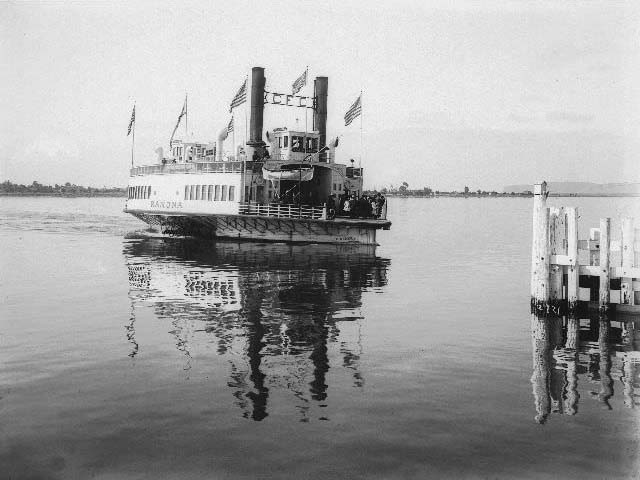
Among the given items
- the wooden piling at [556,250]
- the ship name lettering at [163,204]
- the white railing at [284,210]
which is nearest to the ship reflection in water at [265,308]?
the white railing at [284,210]

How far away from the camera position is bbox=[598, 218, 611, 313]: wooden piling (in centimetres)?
1596

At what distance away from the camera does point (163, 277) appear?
25.7 metres

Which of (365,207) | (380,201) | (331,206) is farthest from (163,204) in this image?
(380,201)

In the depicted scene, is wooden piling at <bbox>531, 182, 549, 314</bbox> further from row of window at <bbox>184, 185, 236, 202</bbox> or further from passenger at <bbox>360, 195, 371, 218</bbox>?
row of window at <bbox>184, 185, 236, 202</bbox>

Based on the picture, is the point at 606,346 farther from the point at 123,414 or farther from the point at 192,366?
the point at 123,414

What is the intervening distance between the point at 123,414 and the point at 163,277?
16654mm

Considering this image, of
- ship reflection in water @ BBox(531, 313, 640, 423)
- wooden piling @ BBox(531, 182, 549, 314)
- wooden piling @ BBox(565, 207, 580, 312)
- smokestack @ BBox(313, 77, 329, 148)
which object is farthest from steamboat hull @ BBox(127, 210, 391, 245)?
ship reflection in water @ BBox(531, 313, 640, 423)

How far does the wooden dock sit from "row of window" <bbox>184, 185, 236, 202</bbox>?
1172 inches

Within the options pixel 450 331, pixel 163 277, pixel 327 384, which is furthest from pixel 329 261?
pixel 327 384

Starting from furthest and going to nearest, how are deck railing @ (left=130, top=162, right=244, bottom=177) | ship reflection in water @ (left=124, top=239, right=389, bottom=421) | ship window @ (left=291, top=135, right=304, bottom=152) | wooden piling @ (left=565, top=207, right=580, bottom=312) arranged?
1. deck railing @ (left=130, top=162, right=244, bottom=177)
2. ship window @ (left=291, top=135, right=304, bottom=152)
3. wooden piling @ (left=565, top=207, right=580, bottom=312)
4. ship reflection in water @ (left=124, top=239, right=389, bottom=421)

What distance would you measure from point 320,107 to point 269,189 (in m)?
9.15

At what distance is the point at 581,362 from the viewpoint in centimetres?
1301

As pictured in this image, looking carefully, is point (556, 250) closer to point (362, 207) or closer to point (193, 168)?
point (362, 207)

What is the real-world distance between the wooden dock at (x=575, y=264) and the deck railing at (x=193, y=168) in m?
29.8
